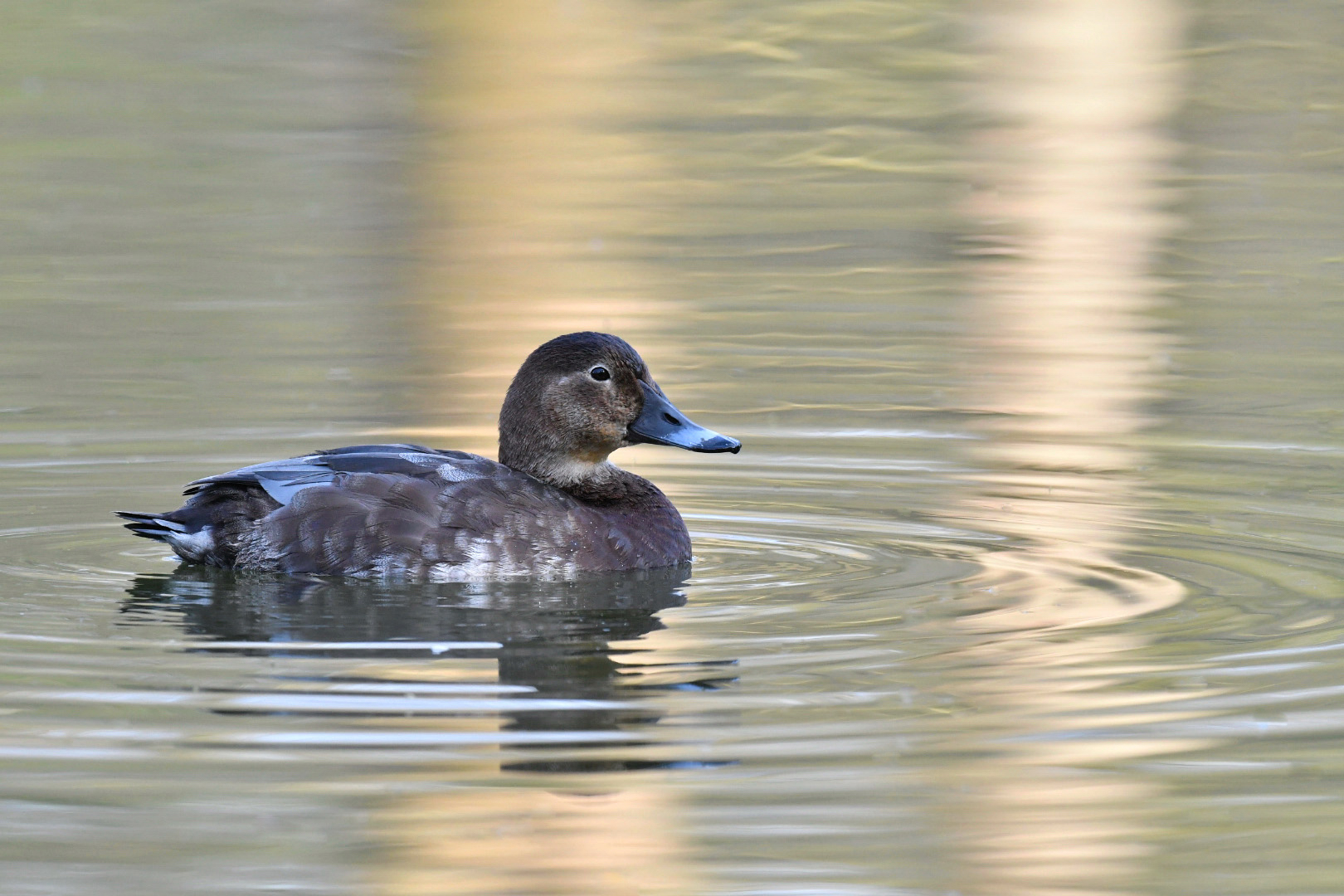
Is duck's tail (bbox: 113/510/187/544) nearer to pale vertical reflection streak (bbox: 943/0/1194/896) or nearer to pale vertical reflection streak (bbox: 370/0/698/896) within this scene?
pale vertical reflection streak (bbox: 370/0/698/896)

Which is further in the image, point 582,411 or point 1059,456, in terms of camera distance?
point 1059,456

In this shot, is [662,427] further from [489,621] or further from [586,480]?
[489,621]

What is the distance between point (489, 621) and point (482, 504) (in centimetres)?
62

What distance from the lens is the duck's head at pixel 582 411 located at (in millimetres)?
7719

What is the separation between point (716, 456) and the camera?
9695mm

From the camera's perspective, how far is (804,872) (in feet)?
15.0

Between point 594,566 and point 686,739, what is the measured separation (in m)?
2.09

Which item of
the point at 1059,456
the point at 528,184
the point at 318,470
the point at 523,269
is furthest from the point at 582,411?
the point at 528,184

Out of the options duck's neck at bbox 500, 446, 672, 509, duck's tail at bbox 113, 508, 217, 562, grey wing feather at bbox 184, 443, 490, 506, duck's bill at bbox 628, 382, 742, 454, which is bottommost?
duck's tail at bbox 113, 508, 217, 562

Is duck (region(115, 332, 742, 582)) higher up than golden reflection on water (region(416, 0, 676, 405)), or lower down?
lower down

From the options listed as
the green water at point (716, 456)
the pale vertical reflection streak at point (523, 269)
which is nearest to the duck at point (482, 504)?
the green water at point (716, 456)

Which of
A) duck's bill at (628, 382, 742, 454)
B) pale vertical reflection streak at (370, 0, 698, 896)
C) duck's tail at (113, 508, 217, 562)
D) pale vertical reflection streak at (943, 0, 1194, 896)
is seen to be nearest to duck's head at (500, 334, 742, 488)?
duck's bill at (628, 382, 742, 454)

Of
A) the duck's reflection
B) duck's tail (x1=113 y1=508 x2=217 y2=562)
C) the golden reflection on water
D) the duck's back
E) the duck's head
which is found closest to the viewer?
the duck's reflection

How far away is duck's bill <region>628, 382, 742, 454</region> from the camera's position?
7750 mm
